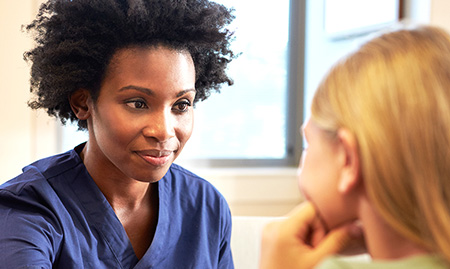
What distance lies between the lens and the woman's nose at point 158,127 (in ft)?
3.67

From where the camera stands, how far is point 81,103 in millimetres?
1236

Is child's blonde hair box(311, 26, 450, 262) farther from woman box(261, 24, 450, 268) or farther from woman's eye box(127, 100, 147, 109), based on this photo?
woman's eye box(127, 100, 147, 109)

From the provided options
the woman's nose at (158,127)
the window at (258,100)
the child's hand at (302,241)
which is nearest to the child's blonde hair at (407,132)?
the child's hand at (302,241)

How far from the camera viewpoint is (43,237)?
102 cm

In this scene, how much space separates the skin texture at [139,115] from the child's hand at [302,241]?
0.40 metres

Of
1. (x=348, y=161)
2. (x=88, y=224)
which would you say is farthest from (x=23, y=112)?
(x=348, y=161)

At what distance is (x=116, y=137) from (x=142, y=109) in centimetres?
8

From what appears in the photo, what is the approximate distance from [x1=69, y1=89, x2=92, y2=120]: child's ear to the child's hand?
0.59m

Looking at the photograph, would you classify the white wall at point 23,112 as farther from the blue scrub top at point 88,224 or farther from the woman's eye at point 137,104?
the woman's eye at point 137,104

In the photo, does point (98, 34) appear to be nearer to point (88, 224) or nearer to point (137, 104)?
point (137, 104)

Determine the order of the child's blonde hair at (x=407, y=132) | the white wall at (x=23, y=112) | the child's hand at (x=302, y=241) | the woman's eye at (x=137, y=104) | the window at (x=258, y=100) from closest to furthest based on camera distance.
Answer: the child's blonde hair at (x=407, y=132) → the child's hand at (x=302, y=241) → the woman's eye at (x=137, y=104) → the white wall at (x=23, y=112) → the window at (x=258, y=100)

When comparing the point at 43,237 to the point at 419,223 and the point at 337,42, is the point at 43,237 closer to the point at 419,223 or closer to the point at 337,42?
the point at 419,223

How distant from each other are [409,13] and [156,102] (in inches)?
66.6

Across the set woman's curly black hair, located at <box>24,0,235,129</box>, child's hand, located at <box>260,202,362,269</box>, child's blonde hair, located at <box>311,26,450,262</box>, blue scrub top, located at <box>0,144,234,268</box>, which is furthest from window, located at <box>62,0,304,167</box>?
child's blonde hair, located at <box>311,26,450,262</box>
